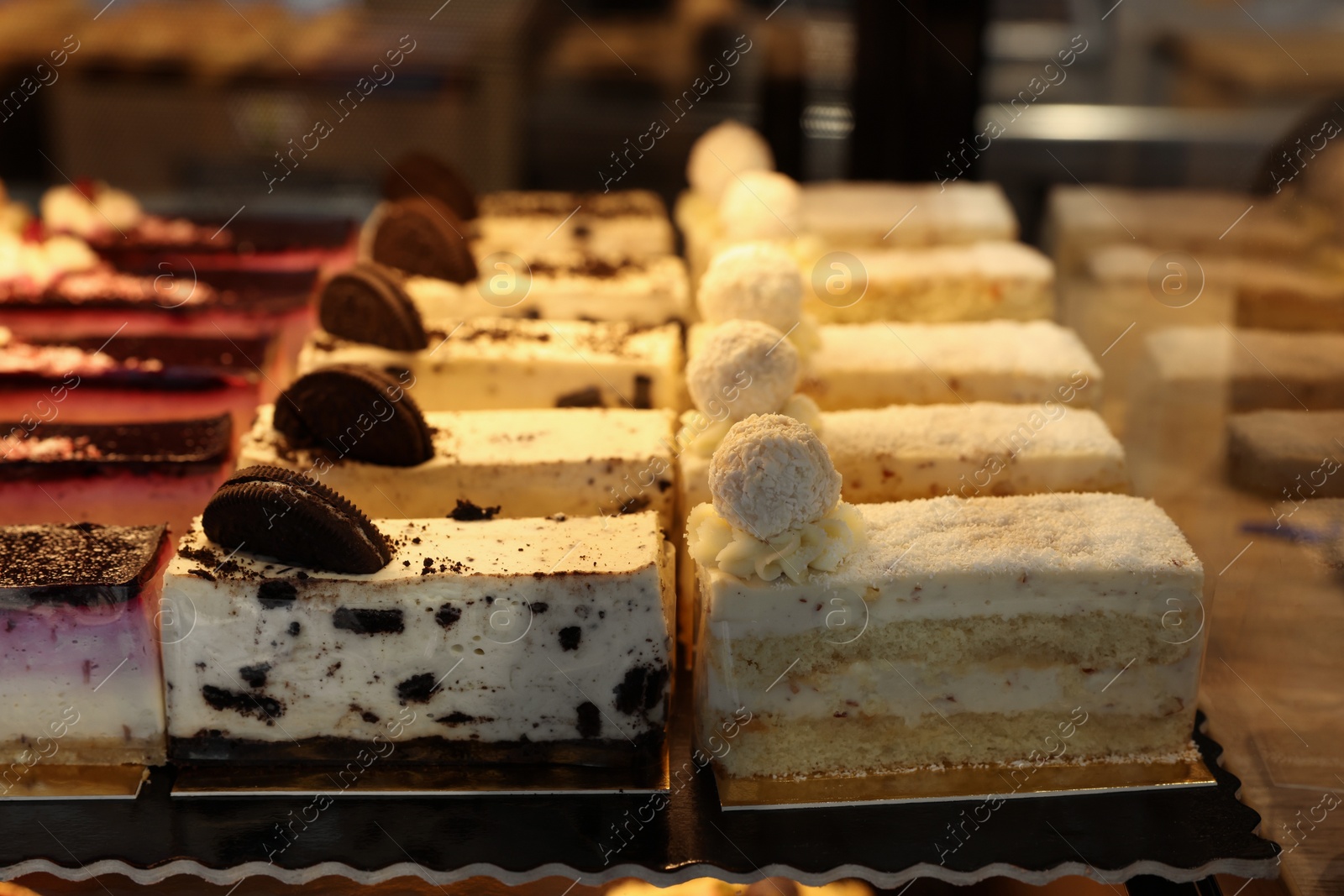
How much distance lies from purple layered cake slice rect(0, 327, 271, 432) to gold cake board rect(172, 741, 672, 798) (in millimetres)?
925

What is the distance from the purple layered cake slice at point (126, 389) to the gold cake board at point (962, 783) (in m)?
1.45

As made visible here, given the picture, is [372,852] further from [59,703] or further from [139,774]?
[59,703]

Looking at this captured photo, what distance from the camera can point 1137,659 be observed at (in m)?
2.17

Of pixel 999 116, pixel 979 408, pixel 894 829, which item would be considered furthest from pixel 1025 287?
pixel 894 829

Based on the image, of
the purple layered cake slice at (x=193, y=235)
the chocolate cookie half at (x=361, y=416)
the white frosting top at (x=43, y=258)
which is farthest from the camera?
the purple layered cake slice at (x=193, y=235)

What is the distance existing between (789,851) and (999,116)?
120 inches

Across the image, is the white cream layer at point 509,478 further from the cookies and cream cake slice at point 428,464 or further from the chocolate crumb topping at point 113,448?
the chocolate crumb topping at point 113,448

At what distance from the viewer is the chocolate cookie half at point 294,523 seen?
2.05 m

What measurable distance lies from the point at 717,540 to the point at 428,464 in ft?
2.19

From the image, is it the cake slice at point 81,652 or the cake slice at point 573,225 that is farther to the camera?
the cake slice at point 573,225

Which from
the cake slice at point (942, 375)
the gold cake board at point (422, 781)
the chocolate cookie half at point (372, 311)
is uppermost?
the chocolate cookie half at point (372, 311)

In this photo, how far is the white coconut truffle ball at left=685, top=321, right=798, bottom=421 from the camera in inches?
93.4

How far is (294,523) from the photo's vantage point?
2057 mm

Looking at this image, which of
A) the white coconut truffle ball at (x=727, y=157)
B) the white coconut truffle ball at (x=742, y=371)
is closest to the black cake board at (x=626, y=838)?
the white coconut truffle ball at (x=742, y=371)
